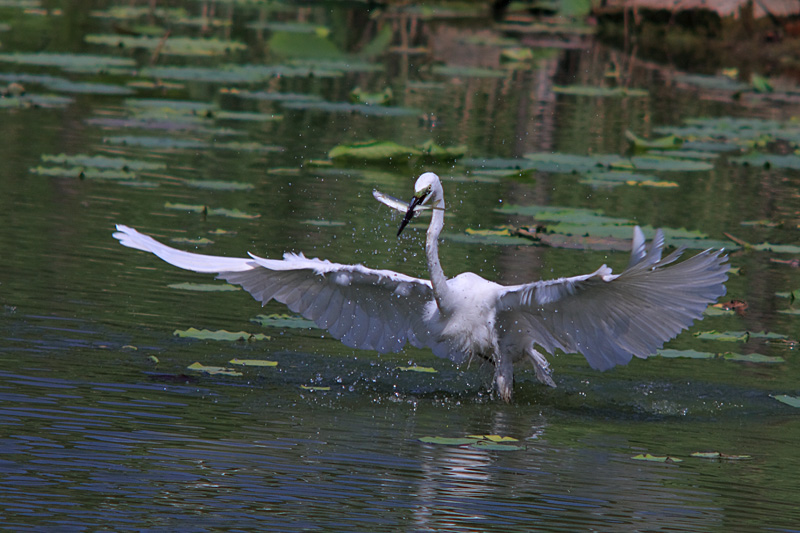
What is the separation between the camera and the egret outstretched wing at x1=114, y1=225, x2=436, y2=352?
596cm

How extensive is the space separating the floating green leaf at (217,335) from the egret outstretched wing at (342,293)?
27cm

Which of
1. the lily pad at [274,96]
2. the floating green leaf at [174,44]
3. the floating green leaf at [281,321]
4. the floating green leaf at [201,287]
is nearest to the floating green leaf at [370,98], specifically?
the lily pad at [274,96]

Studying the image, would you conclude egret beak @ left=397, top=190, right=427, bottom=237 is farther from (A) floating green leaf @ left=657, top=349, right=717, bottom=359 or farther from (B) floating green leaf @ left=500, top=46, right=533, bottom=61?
(B) floating green leaf @ left=500, top=46, right=533, bottom=61

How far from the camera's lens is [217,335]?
6242mm

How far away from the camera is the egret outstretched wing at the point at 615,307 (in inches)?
211

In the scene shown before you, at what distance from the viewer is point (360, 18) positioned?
26.5 meters

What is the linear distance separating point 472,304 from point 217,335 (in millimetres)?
1284

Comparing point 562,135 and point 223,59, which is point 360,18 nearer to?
point 223,59

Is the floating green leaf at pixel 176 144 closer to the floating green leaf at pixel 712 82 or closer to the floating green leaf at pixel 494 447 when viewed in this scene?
the floating green leaf at pixel 494 447

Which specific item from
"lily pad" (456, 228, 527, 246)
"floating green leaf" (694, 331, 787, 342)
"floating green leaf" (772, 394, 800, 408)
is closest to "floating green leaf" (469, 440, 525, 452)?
"floating green leaf" (772, 394, 800, 408)

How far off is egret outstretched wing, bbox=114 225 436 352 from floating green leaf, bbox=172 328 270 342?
274 mm

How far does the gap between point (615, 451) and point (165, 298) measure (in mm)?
2894

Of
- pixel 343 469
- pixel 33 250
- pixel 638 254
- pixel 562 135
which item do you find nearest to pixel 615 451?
pixel 638 254

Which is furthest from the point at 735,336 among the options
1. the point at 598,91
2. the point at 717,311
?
the point at 598,91
